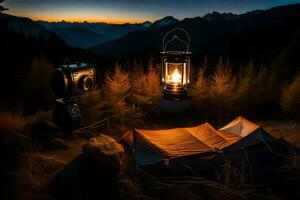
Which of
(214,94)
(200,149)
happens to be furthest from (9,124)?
(214,94)

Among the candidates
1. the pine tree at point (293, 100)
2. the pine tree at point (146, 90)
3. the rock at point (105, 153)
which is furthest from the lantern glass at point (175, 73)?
the pine tree at point (293, 100)

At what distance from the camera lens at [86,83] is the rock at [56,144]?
1082mm

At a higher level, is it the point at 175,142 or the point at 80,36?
the point at 175,142

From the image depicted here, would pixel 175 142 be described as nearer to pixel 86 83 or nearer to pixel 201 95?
pixel 86 83

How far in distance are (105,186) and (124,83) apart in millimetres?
4336

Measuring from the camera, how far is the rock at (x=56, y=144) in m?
6.20

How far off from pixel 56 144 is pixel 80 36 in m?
28.4

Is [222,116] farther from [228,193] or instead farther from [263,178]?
[228,193]

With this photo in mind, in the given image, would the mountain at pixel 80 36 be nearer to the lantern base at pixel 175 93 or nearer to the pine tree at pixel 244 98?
the pine tree at pixel 244 98

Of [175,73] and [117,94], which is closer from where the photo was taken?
[175,73]

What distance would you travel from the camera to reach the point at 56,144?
20.5 feet

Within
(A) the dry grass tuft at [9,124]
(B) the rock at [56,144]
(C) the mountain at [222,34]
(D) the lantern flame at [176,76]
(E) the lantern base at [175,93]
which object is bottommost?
(C) the mountain at [222,34]

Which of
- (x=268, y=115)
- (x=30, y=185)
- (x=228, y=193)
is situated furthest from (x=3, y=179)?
(x=268, y=115)

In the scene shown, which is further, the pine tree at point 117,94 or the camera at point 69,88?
the pine tree at point 117,94
